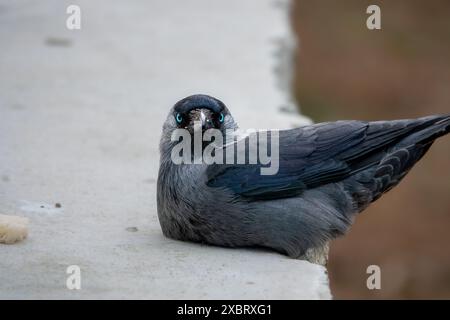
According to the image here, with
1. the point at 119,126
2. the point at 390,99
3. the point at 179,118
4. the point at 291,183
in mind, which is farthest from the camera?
the point at 390,99

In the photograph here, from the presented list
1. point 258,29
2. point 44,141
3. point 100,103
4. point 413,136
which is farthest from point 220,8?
point 413,136

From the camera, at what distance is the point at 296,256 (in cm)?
443

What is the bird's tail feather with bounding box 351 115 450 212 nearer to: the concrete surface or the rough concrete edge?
the concrete surface

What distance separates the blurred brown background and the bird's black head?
3.78m

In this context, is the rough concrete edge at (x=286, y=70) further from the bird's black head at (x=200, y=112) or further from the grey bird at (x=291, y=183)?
the bird's black head at (x=200, y=112)

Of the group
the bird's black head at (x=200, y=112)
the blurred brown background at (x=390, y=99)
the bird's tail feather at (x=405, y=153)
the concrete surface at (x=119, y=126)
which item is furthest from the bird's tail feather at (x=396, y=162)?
the blurred brown background at (x=390, y=99)

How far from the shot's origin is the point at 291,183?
14.6 feet

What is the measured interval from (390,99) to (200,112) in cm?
766

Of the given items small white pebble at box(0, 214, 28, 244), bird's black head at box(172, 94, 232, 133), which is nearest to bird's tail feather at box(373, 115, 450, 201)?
bird's black head at box(172, 94, 232, 133)

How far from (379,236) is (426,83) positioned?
3.71 meters

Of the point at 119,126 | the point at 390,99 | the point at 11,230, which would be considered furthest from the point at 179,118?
the point at 390,99

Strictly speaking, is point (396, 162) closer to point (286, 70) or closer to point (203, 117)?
point (203, 117)

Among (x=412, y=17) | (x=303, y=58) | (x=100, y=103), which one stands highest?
(x=412, y=17)

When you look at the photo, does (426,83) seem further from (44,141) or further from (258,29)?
(44,141)
